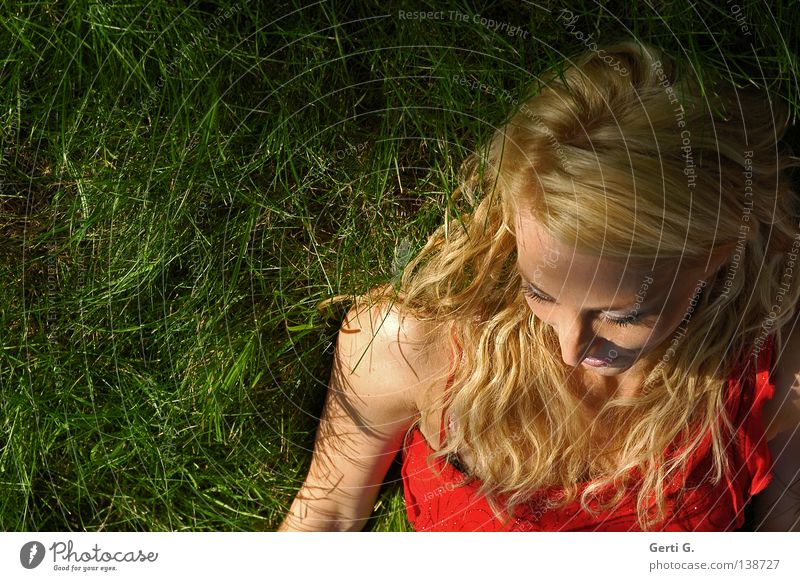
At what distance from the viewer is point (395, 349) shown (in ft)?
2.61

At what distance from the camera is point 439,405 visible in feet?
2.68

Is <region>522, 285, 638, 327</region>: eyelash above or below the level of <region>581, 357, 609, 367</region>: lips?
above

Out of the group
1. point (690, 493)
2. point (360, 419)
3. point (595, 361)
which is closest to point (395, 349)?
point (360, 419)

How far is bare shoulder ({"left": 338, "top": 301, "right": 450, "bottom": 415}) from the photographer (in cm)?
79

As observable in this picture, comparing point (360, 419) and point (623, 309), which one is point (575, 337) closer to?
point (623, 309)

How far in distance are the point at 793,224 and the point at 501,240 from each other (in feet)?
0.93

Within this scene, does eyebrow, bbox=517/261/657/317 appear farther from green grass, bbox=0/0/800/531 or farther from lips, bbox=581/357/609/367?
green grass, bbox=0/0/800/531

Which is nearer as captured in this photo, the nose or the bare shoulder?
the nose

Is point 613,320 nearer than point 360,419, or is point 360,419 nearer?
point 613,320

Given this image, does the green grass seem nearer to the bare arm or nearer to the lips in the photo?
the bare arm

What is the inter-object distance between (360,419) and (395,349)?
0.10m

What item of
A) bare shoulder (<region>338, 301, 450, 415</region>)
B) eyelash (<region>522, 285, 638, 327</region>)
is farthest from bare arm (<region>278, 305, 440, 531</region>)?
eyelash (<region>522, 285, 638, 327</region>)

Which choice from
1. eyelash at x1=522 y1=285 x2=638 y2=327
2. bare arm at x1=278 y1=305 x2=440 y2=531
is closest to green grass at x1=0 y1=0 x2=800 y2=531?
bare arm at x1=278 y1=305 x2=440 y2=531

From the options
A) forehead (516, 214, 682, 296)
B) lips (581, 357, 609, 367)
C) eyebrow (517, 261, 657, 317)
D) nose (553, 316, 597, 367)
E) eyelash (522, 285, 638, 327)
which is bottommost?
lips (581, 357, 609, 367)
